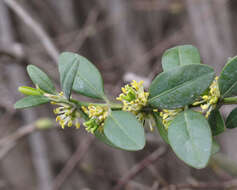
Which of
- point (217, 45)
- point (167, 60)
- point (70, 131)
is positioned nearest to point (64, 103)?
point (167, 60)

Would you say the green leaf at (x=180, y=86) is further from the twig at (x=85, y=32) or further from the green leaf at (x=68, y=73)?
the twig at (x=85, y=32)

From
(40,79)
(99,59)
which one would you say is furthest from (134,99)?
(99,59)

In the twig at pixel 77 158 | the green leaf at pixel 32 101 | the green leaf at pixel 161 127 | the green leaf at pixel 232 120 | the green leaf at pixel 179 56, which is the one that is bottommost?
the twig at pixel 77 158

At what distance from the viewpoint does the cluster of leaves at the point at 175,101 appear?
38 cm

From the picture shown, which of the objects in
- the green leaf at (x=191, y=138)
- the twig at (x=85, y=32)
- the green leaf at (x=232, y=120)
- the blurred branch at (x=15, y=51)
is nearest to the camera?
the green leaf at (x=191, y=138)

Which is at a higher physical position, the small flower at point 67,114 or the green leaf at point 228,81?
the small flower at point 67,114

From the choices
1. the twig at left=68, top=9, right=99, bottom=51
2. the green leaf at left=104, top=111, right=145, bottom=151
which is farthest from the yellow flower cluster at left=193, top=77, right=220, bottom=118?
the twig at left=68, top=9, right=99, bottom=51

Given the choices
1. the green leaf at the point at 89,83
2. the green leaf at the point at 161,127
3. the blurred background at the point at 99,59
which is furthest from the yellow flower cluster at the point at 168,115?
the blurred background at the point at 99,59

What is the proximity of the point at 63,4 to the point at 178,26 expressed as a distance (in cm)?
137

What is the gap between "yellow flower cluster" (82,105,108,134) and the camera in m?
0.45

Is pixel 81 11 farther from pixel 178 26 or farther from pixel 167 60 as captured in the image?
pixel 167 60

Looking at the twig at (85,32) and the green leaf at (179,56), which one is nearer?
the green leaf at (179,56)

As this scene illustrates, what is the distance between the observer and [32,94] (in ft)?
1.61

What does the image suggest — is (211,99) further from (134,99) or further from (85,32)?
(85,32)
